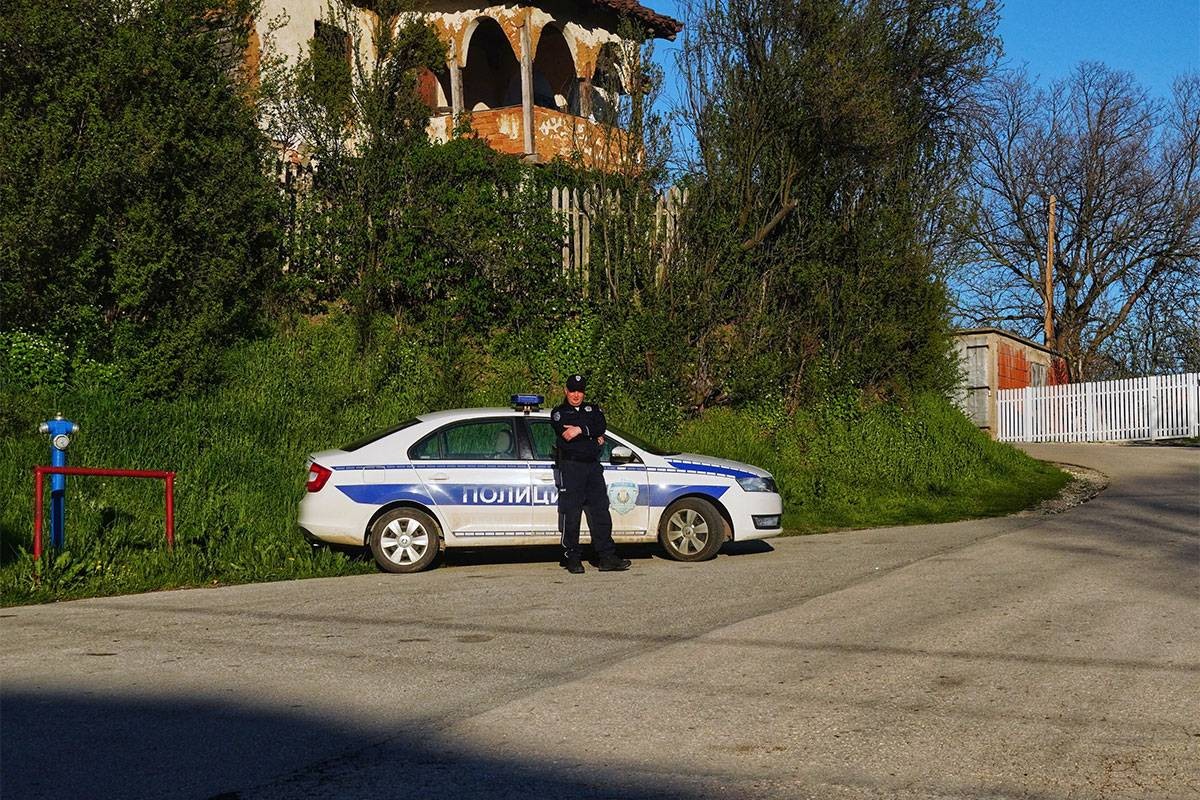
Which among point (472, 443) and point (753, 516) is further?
point (753, 516)

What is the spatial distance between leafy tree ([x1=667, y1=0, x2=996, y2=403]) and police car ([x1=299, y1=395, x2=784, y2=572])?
21.0 feet

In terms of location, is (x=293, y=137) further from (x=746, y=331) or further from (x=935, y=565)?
(x=935, y=565)

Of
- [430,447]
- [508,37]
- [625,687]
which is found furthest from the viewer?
[508,37]

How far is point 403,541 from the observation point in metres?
12.0

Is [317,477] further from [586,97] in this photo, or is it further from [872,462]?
[586,97]

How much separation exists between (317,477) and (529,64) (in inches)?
503

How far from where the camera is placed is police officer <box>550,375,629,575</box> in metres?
11.9

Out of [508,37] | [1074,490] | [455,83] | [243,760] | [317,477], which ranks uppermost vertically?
[508,37]

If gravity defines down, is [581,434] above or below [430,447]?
above

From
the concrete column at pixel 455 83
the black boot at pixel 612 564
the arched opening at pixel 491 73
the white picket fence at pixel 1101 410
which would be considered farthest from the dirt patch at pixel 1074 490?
the arched opening at pixel 491 73

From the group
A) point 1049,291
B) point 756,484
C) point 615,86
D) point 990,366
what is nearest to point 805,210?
point 615,86

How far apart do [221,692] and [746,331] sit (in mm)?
13570

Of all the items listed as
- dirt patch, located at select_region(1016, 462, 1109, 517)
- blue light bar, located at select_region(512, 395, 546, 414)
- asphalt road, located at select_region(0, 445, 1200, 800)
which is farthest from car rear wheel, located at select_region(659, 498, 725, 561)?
dirt patch, located at select_region(1016, 462, 1109, 517)

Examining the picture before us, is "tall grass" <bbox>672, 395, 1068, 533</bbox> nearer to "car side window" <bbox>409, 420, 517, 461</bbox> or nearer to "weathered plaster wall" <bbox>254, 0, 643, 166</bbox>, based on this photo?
"car side window" <bbox>409, 420, 517, 461</bbox>
